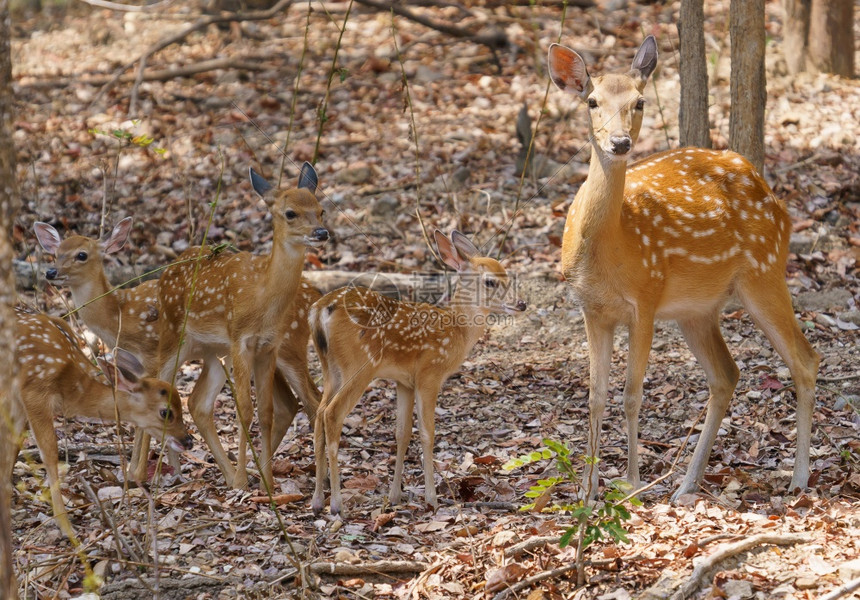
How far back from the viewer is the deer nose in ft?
16.8

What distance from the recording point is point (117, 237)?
733 cm

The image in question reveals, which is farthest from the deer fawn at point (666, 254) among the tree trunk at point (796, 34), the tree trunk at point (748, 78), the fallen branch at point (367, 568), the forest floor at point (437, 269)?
the tree trunk at point (796, 34)

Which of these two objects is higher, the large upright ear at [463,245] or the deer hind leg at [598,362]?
the large upright ear at [463,245]

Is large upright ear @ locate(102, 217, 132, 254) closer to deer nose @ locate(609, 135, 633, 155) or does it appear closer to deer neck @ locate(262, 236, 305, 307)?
deer neck @ locate(262, 236, 305, 307)

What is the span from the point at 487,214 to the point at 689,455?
3.63 meters

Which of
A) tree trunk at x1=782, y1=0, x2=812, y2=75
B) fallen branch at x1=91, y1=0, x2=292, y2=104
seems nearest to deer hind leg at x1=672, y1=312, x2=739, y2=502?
tree trunk at x1=782, y1=0, x2=812, y2=75

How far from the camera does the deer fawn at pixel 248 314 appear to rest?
6180 millimetres

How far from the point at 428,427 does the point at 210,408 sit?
151 centimetres

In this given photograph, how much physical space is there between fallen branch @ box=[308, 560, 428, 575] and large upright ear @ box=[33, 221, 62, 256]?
355 centimetres

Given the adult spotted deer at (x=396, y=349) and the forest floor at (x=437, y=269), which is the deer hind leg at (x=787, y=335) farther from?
the adult spotted deer at (x=396, y=349)

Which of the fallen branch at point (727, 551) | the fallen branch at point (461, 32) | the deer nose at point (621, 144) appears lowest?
the fallen branch at point (727, 551)

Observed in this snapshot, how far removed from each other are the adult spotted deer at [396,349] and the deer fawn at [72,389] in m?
0.98

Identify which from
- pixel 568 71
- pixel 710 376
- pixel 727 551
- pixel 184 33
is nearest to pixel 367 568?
pixel 727 551

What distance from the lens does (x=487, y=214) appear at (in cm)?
948
